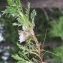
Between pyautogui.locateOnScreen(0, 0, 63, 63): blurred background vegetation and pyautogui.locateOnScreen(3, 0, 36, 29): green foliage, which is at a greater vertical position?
pyautogui.locateOnScreen(3, 0, 36, 29): green foliage

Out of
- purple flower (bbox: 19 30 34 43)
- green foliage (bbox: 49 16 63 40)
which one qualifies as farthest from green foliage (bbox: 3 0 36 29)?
green foliage (bbox: 49 16 63 40)

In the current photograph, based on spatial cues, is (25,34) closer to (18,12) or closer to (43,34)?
(18,12)

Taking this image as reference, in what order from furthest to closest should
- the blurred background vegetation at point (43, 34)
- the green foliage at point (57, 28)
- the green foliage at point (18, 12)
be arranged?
the blurred background vegetation at point (43, 34)
the green foliage at point (57, 28)
the green foliage at point (18, 12)

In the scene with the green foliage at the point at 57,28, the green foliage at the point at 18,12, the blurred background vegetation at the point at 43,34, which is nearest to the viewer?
the green foliage at the point at 18,12

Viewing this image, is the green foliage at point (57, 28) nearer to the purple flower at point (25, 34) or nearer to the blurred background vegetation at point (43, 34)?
the blurred background vegetation at point (43, 34)

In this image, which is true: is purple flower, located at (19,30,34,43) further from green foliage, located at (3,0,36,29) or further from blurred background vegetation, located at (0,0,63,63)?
blurred background vegetation, located at (0,0,63,63)

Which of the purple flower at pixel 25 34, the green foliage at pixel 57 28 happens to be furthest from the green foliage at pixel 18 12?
the green foliage at pixel 57 28

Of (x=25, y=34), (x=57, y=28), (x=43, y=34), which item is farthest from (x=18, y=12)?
(x=43, y=34)

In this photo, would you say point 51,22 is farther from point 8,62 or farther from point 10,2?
point 10,2

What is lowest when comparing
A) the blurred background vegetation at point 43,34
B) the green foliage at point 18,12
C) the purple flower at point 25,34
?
the blurred background vegetation at point 43,34
